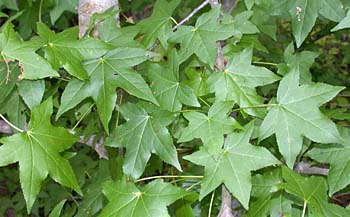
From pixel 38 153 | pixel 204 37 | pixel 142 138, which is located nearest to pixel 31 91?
pixel 38 153

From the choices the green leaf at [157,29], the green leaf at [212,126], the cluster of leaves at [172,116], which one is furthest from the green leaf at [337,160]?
the green leaf at [157,29]

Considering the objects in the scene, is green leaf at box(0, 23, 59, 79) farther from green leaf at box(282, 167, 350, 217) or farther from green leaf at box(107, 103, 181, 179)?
green leaf at box(282, 167, 350, 217)

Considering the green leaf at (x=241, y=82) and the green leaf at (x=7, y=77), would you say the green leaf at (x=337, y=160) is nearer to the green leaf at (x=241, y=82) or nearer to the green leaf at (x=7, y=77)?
the green leaf at (x=241, y=82)

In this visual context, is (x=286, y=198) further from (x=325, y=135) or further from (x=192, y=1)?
(x=192, y=1)

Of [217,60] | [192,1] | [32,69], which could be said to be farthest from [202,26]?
[192,1]

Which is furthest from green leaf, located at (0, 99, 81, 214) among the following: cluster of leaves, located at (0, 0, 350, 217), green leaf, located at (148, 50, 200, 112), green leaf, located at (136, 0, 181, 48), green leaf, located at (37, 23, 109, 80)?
green leaf, located at (136, 0, 181, 48)
